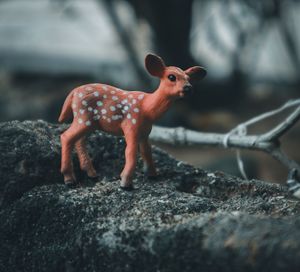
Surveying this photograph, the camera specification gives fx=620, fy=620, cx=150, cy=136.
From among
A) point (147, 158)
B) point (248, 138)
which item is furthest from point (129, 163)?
point (248, 138)

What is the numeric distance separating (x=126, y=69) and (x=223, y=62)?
1.17 meters

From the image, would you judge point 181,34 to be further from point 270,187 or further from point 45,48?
point 270,187

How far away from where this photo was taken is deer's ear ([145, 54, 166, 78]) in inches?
59.9

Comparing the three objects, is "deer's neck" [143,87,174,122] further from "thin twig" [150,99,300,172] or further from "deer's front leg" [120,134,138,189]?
"thin twig" [150,99,300,172]

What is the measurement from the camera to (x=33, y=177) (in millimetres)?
1614

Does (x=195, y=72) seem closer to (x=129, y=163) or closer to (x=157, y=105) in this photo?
(x=157, y=105)

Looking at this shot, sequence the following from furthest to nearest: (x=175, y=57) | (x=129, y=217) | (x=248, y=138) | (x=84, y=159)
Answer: (x=175, y=57)
(x=248, y=138)
(x=84, y=159)
(x=129, y=217)

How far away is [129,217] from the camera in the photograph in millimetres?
1412

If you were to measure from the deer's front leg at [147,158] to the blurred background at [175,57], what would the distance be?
77.5 inches

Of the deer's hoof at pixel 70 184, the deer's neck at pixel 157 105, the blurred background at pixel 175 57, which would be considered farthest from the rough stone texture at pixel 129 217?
the blurred background at pixel 175 57

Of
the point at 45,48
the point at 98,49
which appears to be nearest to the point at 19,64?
the point at 45,48

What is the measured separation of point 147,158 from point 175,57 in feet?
10.7

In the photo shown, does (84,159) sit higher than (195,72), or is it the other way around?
(195,72)

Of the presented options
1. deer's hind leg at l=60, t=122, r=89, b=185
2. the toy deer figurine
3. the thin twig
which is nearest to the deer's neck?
the toy deer figurine
